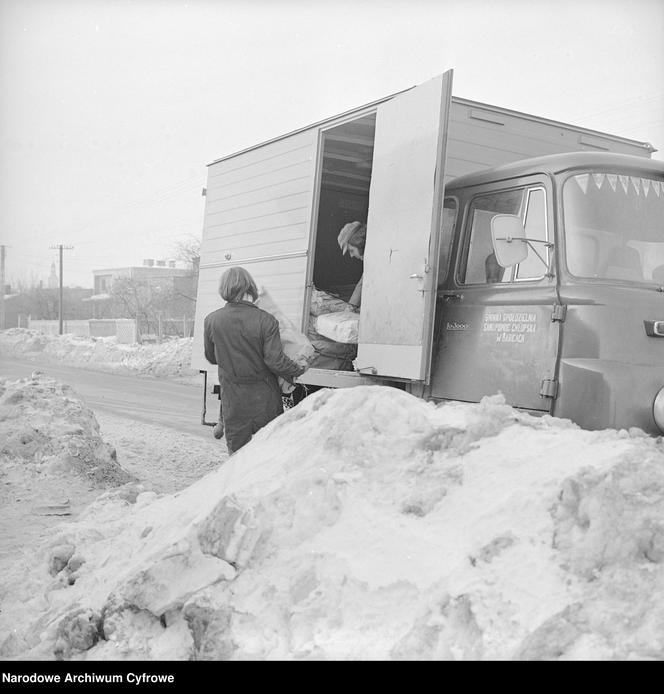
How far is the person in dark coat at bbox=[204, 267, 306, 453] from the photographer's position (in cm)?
585

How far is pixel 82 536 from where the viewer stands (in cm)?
491

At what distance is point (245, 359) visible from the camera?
5.90 metres

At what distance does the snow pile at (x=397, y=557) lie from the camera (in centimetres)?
290

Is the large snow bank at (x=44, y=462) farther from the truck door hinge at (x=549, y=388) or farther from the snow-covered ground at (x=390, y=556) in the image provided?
the truck door hinge at (x=549, y=388)

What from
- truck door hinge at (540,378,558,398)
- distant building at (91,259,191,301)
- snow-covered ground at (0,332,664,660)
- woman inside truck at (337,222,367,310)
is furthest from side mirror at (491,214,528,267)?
distant building at (91,259,191,301)

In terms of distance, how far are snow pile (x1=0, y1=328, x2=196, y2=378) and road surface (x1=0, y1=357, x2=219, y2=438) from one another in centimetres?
189

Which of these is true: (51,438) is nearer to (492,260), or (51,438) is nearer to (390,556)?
(492,260)

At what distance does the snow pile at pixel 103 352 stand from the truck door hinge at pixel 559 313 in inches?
738

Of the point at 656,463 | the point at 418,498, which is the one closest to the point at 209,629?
the point at 418,498
